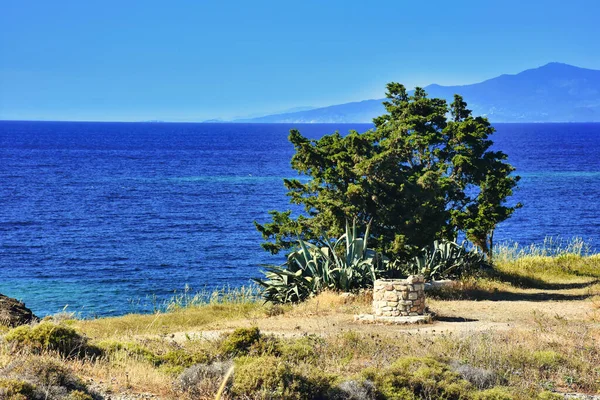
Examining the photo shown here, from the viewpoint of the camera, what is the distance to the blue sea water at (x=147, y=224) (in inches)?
1153

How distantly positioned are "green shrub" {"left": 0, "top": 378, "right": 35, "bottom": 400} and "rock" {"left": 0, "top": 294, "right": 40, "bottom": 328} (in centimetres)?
644

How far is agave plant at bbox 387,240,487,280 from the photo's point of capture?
68.9ft

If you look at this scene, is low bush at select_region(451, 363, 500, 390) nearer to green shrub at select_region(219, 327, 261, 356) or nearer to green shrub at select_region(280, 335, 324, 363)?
green shrub at select_region(280, 335, 324, 363)

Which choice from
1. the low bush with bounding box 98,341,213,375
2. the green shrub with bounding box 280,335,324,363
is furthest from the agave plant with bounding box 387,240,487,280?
the low bush with bounding box 98,341,213,375

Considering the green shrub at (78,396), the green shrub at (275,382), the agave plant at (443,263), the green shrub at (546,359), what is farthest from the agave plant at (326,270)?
the green shrub at (78,396)

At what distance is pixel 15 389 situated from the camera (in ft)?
27.2

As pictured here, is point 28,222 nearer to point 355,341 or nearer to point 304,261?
point 304,261

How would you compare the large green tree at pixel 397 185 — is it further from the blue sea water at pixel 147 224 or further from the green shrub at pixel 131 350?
the green shrub at pixel 131 350

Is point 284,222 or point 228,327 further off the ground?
point 284,222

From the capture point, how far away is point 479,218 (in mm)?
22781

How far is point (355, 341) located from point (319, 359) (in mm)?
1211

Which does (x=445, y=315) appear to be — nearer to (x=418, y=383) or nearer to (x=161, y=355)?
(x=418, y=383)

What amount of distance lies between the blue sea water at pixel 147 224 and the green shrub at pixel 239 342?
14122 millimetres

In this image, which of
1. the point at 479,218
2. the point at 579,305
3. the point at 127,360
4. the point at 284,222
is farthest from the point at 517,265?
the point at 127,360
